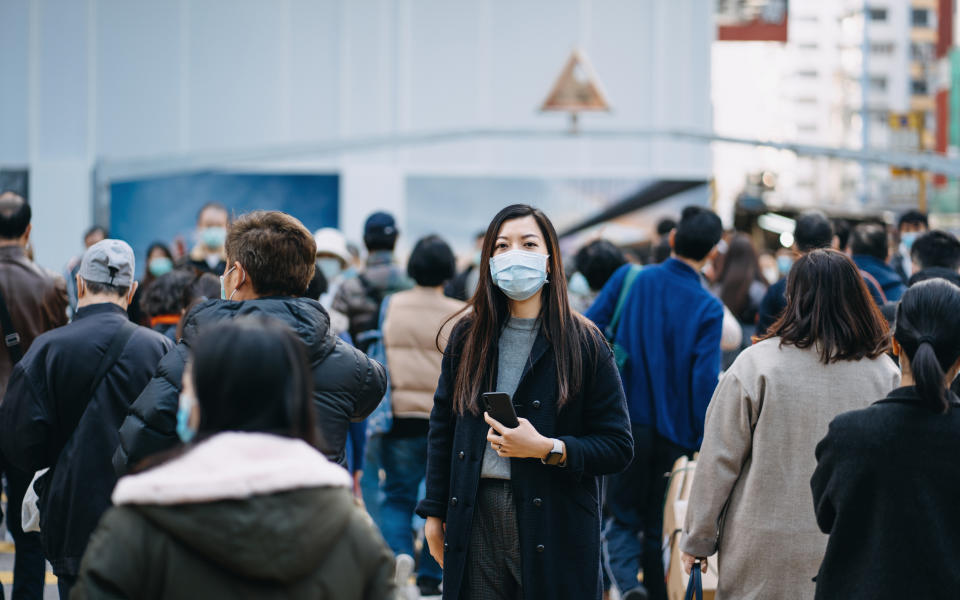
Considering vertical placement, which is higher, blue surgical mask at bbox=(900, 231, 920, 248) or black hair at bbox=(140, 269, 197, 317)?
blue surgical mask at bbox=(900, 231, 920, 248)

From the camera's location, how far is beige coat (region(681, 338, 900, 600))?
4.07 metres

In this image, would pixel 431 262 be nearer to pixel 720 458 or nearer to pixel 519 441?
pixel 720 458

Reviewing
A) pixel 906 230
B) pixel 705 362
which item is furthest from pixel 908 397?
pixel 906 230

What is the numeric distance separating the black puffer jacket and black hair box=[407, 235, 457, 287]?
9.20 ft

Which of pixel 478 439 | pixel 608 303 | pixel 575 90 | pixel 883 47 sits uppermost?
pixel 883 47

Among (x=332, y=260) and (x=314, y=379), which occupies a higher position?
(x=332, y=260)

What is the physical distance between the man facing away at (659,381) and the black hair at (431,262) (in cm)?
117

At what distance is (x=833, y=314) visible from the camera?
163 inches

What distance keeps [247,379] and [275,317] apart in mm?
1365

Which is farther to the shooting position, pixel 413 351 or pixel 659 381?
pixel 413 351

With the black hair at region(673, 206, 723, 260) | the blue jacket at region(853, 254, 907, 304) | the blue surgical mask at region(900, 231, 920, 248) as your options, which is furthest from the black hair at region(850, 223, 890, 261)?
the blue surgical mask at region(900, 231, 920, 248)

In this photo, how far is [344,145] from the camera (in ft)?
57.3

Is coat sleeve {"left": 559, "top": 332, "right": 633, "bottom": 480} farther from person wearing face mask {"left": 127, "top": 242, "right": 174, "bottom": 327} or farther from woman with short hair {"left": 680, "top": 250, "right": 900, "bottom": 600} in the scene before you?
person wearing face mask {"left": 127, "top": 242, "right": 174, "bottom": 327}

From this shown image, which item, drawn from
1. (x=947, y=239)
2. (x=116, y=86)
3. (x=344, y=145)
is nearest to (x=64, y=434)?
(x=947, y=239)
